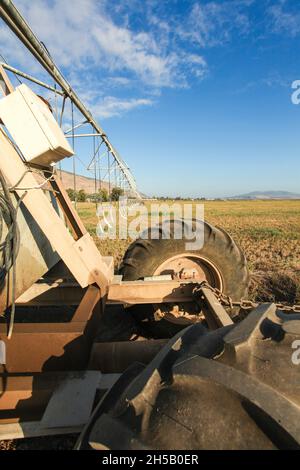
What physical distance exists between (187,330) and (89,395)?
0.68 meters

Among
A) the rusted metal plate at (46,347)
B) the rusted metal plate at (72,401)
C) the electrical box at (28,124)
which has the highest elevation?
the electrical box at (28,124)

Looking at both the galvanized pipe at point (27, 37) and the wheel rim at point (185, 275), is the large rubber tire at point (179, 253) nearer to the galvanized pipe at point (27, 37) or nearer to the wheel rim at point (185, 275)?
the wheel rim at point (185, 275)

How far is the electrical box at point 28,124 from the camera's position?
1.71m

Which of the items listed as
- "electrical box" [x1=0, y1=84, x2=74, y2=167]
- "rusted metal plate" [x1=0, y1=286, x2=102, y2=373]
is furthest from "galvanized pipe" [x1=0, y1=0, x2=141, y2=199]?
"rusted metal plate" [x1=0, y1=286, x2=102, y2=373]

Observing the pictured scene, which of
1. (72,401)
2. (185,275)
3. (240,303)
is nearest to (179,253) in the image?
(185,275)

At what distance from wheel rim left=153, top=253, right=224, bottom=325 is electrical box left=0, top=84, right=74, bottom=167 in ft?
6.08

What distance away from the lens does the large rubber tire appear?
3.24 meters

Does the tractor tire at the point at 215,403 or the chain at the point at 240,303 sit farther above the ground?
the tractor tire at the point at 215,403

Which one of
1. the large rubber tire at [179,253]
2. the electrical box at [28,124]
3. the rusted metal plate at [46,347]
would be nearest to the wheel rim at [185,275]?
the large rubber tire at [179,253]

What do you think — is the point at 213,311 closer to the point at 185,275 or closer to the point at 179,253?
the point at 185,275

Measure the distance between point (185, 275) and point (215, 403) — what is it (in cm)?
211

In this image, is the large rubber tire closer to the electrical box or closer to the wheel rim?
the wheel rim

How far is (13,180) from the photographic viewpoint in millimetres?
1747

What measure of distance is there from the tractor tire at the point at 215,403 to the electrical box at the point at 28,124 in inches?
52.5
